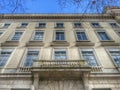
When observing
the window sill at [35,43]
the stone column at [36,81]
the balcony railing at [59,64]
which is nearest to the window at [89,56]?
the balcony railing at [59,64]

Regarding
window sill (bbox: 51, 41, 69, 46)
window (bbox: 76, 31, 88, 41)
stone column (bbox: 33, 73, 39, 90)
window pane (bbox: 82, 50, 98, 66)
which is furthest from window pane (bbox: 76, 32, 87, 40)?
stone column (bbox: 33, 73, 39, 90)

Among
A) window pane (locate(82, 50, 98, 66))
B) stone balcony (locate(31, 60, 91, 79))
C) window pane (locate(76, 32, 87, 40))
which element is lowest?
stone balcony (locate(31, 60, 91, 79))

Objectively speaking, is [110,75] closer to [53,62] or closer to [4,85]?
[53,62]

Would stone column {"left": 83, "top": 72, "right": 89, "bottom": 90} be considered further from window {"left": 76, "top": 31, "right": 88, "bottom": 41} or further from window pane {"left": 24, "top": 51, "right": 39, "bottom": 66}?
window {"left": 76, "top": 31, "right": 88, "bottom": 41}

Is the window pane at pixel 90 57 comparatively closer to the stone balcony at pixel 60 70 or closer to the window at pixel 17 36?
the stone balcony at pixel 60 70

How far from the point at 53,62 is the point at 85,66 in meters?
2.44

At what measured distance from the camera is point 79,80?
1206cm

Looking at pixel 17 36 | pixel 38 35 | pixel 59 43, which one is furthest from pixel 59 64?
pixel 17 36

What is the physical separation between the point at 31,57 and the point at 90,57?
4.89 meters

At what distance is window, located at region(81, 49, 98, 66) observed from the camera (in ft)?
46.5

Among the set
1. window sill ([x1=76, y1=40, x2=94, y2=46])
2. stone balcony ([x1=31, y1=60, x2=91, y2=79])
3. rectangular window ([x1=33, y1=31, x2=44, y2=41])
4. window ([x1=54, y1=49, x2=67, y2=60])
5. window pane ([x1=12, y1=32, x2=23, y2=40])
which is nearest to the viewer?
stone balcony ([x1=31, y1=60, x2=91, y2=79])

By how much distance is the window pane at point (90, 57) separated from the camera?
46.5 feet

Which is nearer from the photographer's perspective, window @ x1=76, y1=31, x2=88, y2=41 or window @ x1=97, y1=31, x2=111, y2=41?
window @ x1=76, y1=31, x2=88, y2=41

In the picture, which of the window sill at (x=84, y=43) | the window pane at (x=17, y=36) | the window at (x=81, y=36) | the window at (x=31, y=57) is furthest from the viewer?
the window pane at (x=17, y=36)
